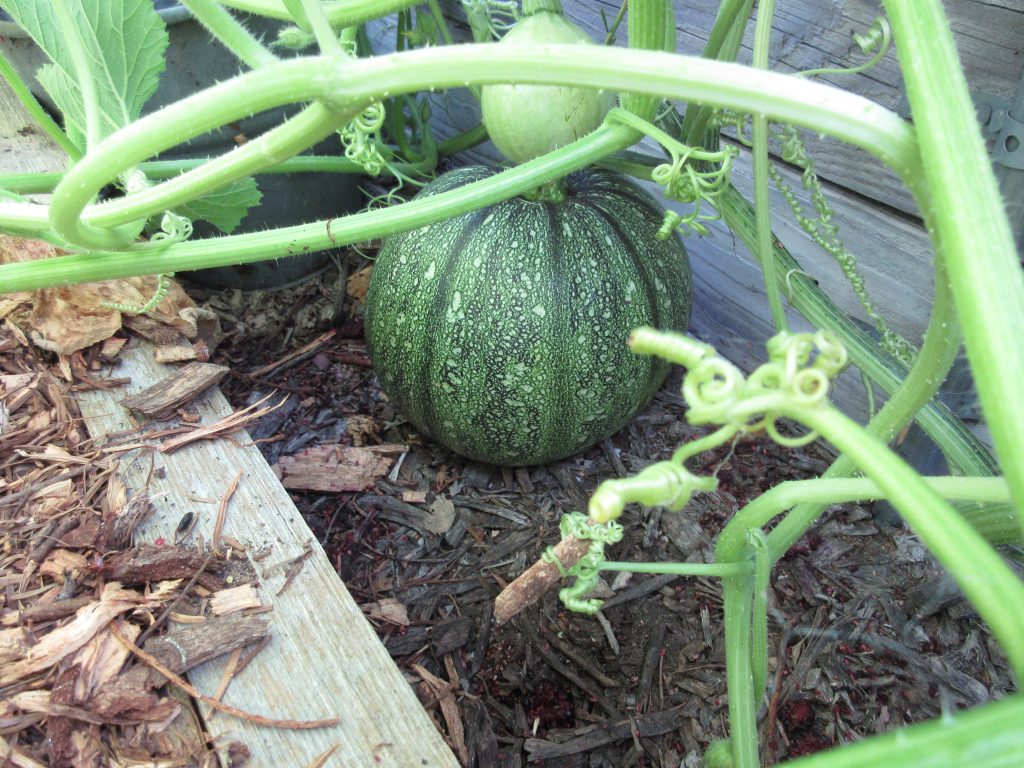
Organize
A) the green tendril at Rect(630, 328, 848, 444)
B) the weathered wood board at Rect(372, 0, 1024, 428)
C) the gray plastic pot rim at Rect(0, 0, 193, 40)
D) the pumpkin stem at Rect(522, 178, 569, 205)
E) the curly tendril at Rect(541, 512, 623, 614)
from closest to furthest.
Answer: the green tendril at Rect(630, 328, 848, 444)
the curly tendril at Rect(541, 512, 623, 614)
the weathered wood board at Rect(372, 0, 1024, 428)
the pumpkin stem at Rect(522, 178, 569, 205)
the gray plastic pot rim at Rect(0, 0, 193, 40)

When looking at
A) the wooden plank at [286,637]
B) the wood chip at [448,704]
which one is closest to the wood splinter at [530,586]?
the wood chip at [448,704]

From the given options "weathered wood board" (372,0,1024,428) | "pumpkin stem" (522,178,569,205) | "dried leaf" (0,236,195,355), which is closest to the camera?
"weathered wood board" (372,0,1024,428)

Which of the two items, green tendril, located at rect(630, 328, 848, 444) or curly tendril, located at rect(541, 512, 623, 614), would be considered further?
curly tendril, located at rect(541, 512, 623, 614)

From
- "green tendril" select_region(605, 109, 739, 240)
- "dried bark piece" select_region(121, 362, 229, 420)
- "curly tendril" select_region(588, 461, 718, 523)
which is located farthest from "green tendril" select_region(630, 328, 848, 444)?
"dried bark piece" select_region(121, 362, 229, 420)

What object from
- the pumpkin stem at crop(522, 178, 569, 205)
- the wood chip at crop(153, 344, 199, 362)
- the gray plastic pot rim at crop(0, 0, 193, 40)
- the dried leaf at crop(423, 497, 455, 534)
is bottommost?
the dried leaf at crop(423, 497, 455, 534)

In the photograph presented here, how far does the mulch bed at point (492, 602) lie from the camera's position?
864 mm

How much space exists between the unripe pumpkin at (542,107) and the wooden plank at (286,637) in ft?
2.25

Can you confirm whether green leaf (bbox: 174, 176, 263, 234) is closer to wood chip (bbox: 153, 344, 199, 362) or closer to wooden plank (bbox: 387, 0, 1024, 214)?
wood chip (bbox: 153, 344, 199, 362)

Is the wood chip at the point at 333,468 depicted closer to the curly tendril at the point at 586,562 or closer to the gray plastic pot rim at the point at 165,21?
the curly tendril at the point at 586,562

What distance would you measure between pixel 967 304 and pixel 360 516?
119cm

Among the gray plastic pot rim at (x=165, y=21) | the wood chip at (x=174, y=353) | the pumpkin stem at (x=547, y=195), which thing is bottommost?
the wood chip at (x=174, y=353)

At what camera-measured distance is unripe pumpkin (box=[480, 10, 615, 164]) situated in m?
1.26

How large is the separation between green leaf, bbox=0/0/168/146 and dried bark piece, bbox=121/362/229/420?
37 cm

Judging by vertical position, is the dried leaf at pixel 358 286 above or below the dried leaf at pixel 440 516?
above
